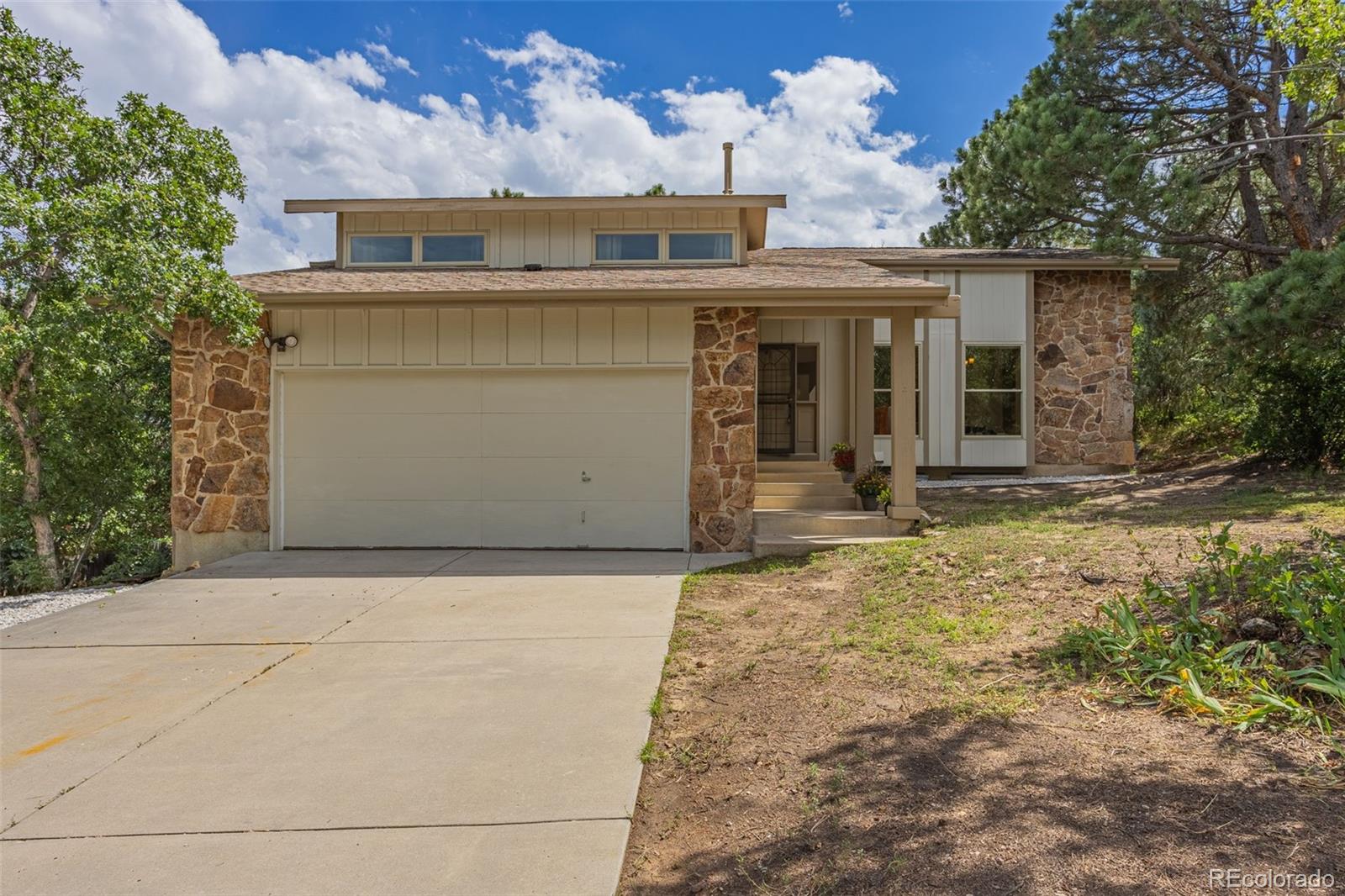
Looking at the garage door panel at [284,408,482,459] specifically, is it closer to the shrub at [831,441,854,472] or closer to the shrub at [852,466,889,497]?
the shrub at [852,466,889,497]

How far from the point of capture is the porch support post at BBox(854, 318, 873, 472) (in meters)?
10.5

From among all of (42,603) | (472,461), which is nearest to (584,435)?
(472,461)

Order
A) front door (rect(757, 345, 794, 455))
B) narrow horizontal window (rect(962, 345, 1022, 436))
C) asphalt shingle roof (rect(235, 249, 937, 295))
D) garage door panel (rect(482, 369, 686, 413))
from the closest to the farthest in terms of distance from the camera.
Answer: asphalt shingle roof (rect(235, 249, 937, 295)) < garage door panel (rect(482, 369, 686, 413)) < front door (rect(757, 345, 794, 455)) < narrow horizontal window (rect(962, 345, 1022, 436))

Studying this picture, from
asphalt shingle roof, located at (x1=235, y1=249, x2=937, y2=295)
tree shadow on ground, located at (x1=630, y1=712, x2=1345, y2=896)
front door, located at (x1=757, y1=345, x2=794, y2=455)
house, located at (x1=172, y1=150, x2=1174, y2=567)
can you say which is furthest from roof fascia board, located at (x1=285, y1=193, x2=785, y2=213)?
tree shadow on ground, located at (x1=630, y1=712, x2=1345, y2=896)

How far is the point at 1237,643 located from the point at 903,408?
196 inches

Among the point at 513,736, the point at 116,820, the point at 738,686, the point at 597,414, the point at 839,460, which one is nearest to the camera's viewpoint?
the point at 116,820

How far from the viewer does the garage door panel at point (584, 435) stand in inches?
343

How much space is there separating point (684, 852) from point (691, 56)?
1348 centimetres

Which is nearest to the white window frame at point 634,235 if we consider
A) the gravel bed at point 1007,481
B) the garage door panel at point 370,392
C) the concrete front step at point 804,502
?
the garage door panel at point 370,392

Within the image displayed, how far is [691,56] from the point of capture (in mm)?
13203

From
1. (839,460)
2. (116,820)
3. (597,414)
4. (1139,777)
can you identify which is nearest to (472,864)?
(116,820)

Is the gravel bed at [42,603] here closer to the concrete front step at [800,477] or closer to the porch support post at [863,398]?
the concrete front step at [800,477]

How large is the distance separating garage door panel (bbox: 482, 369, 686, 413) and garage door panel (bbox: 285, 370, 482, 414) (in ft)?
1.98

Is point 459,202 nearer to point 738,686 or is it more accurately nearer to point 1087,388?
point 738,686
